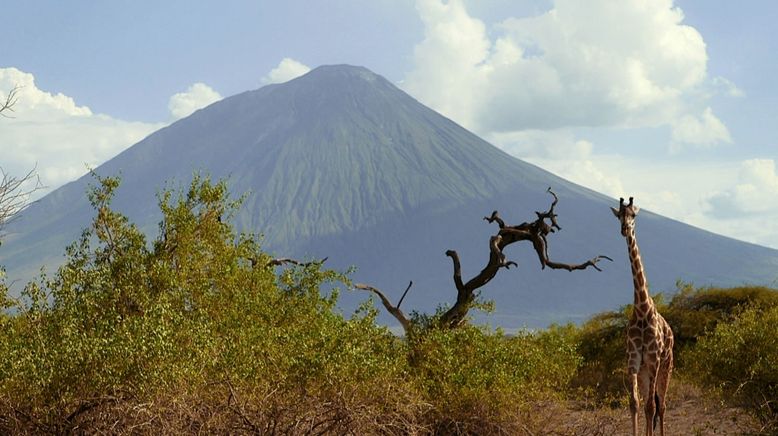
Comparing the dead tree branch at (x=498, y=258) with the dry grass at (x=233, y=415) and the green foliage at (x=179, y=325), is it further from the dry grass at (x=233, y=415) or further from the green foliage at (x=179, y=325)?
the dry grass at (x=233, y=415)

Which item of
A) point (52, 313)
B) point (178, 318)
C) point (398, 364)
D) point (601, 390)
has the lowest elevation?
point (601, 390)

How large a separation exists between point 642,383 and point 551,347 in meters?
3.80

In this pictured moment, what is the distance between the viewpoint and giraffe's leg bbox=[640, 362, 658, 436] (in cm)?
1697

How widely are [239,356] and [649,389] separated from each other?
829 centimetres

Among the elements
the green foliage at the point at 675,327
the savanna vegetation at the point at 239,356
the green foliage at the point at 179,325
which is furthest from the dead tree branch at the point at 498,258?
the green foliage at the point at 675,327

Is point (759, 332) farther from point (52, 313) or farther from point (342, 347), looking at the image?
point (52, 313)

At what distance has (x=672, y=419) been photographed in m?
25.1

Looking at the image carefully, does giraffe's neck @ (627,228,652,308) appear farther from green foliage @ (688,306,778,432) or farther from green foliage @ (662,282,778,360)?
green foliage @ (662,282,778,360)

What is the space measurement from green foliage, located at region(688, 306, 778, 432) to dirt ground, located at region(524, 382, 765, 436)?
54cm

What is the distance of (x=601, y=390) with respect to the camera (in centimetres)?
2973

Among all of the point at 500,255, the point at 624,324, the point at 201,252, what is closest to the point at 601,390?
the point at 624,324

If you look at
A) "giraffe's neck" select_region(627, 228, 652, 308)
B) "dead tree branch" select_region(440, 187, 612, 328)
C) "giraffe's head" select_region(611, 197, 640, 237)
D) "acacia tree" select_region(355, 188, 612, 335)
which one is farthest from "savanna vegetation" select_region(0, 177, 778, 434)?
"giraffe's head" select_region(611, 197, 640, 237)

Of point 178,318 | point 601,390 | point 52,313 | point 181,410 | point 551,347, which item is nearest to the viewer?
point 181,410

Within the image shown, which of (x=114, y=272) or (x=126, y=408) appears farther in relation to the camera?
(x=114, y=272)
